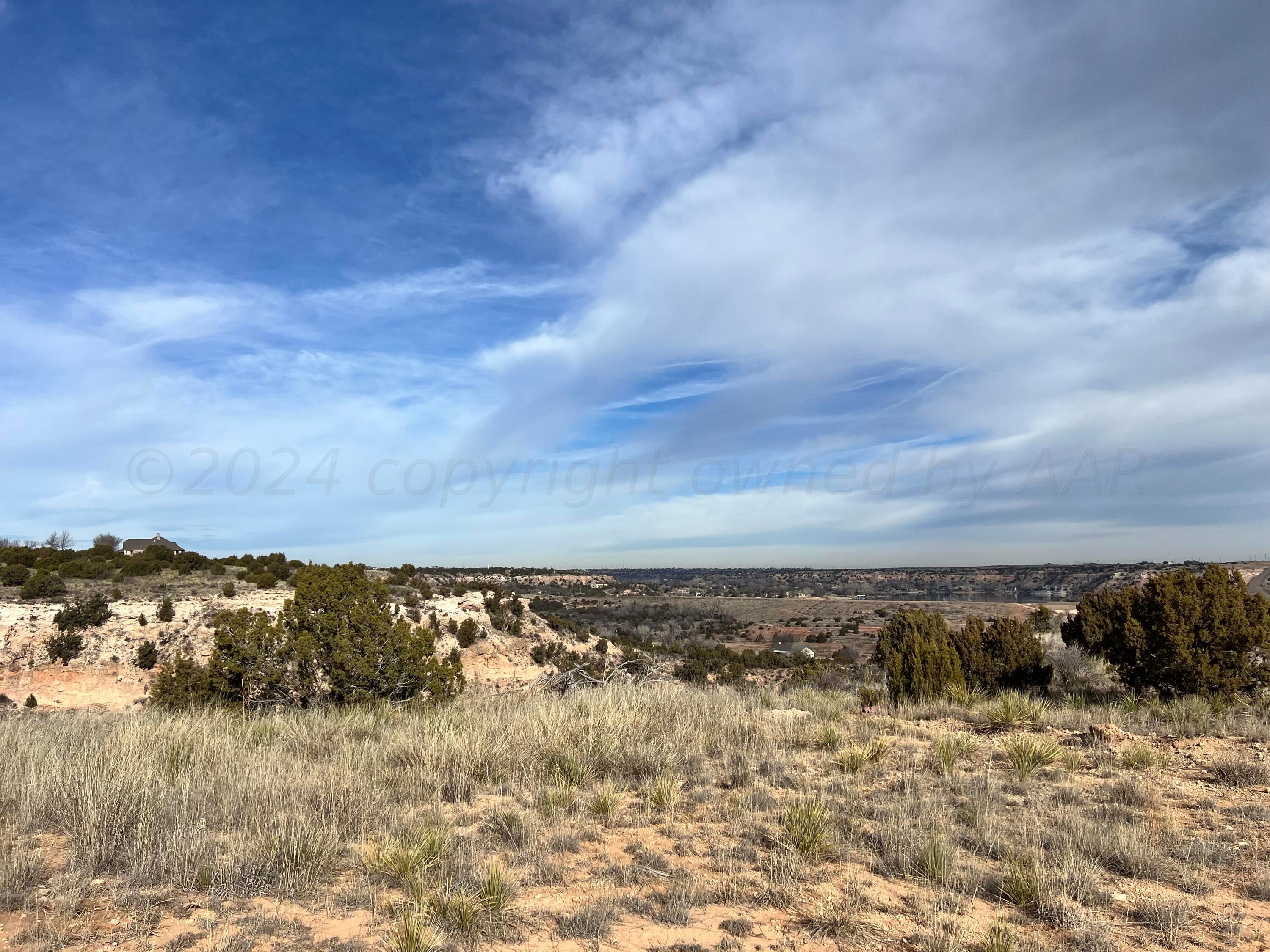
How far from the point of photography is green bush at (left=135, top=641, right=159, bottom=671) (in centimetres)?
2102

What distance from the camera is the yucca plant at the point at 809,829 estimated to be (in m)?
4.92

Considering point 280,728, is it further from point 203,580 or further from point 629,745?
point 203,580

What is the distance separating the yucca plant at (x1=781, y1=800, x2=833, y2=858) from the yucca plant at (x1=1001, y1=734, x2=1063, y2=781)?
2494 mm

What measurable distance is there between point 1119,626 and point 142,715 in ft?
46.6

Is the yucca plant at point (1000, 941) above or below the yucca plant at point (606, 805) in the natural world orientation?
above

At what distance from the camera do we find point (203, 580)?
28266 millimetres

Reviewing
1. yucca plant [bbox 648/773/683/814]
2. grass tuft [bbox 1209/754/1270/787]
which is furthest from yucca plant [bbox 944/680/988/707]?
yucca plant [bbox 648/773/683/814]

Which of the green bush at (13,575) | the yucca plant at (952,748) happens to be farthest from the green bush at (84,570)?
the yucca plant at (952,748)

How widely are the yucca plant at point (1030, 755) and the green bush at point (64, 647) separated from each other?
2452cm

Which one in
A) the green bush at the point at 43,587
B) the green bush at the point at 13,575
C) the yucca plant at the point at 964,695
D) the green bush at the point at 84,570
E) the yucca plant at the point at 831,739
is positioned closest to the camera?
the yucca plant at the point at 831,739

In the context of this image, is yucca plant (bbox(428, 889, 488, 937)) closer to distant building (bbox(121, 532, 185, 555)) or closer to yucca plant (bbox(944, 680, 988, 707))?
yucca plant (bbox(944, 680, 988, 707))

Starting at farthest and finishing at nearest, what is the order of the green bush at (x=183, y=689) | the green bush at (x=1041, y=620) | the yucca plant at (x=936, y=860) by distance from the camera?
the green bush at (x=1041, y=620), the green bush at (x=183, y=689), the yucca plant at (x=936, y=860)

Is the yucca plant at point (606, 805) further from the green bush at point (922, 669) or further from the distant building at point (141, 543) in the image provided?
the distant building at point (141, 543)

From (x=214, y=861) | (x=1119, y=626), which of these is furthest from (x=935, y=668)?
(x=214, y=861)
